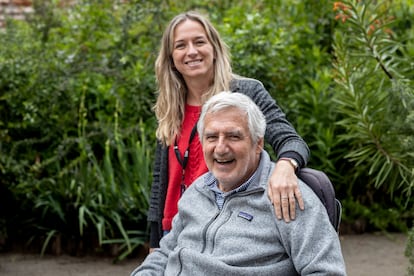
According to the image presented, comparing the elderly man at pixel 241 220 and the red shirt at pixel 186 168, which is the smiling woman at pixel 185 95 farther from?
the elderly man at pixel 241 220

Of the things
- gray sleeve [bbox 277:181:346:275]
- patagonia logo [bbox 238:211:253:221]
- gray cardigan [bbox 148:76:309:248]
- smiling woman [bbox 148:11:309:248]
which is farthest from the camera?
smiling woman [bbox 148:11:309:248]

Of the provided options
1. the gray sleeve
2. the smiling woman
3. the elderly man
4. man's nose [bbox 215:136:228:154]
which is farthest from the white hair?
the gray sleeve

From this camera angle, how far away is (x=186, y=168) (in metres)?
3.52

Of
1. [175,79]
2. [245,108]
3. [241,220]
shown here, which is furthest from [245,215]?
[175,79]

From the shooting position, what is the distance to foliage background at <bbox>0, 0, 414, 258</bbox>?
5.58 m

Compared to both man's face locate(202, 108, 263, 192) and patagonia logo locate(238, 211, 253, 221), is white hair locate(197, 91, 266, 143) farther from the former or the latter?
patagonia logo locate(238, 211, 253, 221)

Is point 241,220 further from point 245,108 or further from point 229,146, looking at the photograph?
point 245,108

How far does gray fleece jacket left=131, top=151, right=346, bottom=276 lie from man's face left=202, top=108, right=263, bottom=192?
0.08 m

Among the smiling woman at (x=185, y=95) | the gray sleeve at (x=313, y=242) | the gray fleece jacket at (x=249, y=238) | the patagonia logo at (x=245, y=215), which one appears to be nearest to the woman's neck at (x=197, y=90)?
the smiling woman at (x=185, y=95)

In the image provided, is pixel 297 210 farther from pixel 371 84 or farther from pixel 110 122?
pixel 110 122

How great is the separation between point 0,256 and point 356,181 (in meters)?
2.95

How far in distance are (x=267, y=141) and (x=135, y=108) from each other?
124 inches

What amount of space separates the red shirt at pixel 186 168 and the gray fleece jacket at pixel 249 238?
0.70ft

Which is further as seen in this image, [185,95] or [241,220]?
[185,95]
